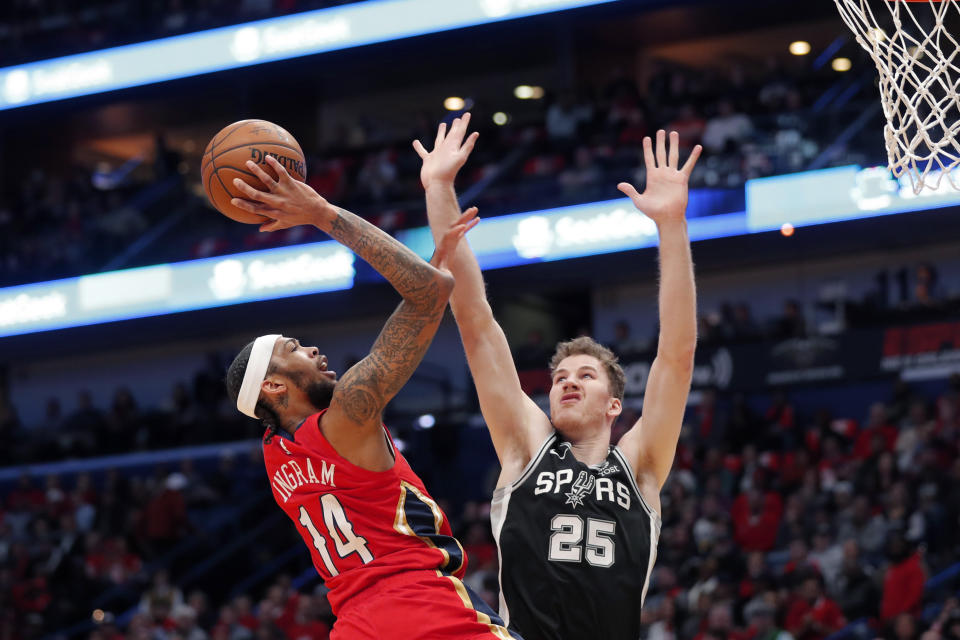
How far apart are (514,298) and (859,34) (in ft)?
45.1

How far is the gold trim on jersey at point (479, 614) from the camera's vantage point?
3766mm

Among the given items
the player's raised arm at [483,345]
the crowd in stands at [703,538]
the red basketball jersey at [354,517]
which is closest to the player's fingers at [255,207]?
the red basketball jersey at [354,517]

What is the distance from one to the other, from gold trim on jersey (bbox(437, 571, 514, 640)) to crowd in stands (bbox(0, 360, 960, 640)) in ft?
18.8

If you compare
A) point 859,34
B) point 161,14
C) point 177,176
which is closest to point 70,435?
point 177,176

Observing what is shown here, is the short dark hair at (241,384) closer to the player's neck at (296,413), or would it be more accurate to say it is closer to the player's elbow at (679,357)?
the player's neck at (296,413)

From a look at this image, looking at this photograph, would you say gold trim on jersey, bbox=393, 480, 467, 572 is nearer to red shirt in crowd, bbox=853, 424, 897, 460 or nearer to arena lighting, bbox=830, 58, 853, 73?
red shirt in crowd, bbox=853, 424, 897, 460

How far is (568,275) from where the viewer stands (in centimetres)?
1577

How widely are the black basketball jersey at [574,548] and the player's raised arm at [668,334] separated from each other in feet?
0.40

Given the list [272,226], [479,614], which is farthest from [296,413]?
[479,614]

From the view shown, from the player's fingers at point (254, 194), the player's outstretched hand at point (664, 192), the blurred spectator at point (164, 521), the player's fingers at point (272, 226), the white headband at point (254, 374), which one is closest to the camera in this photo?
the player's fingers at point (254, 194)

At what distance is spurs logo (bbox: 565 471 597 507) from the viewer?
13.9ft

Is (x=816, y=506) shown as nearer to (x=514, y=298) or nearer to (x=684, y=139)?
(x=684, y=139)

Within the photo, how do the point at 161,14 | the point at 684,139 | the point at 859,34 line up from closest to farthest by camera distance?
the point at 859,34, the point at 684,139, the point at 161,14

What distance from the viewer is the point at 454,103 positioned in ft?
70.2
